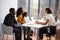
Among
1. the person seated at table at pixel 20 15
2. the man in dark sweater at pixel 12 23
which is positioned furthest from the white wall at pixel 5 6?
the man in dark sweater at pixel 12 23

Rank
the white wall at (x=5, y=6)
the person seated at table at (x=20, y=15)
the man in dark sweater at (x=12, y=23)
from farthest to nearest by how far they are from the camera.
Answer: the white wall at (x=5, y=6) < the person seated at table at (x=20, y=15) < the man in dark sweater at (x=12, y=23)

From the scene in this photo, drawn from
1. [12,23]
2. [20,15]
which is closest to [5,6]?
[20,15]

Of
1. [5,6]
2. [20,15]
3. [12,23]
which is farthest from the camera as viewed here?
[5,6]

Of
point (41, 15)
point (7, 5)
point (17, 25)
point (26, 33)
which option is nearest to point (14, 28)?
point (17, 25)

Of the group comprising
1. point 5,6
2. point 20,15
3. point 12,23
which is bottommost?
point 12,23

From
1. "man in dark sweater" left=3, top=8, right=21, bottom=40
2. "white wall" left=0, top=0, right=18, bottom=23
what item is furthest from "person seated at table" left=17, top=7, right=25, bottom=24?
"white wall" left=0, top=0, right=18, bottom=23

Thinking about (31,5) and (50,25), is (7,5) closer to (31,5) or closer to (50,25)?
(31,5)

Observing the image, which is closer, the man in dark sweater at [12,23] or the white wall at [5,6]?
the man in dark sweater at [12,23]

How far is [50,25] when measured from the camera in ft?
14.6

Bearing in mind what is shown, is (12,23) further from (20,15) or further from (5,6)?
(5,6)

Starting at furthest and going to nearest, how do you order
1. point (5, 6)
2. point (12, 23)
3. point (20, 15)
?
point (5, 6) < point (20, 15) < point (12, 23)

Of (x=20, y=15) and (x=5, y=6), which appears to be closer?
(x=20, y=15)

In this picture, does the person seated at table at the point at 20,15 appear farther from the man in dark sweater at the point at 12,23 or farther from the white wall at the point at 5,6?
the white wall at the point at 5,6

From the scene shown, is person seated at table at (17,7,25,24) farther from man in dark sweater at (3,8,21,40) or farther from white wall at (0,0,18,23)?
white wall at (0,0,18,23)
